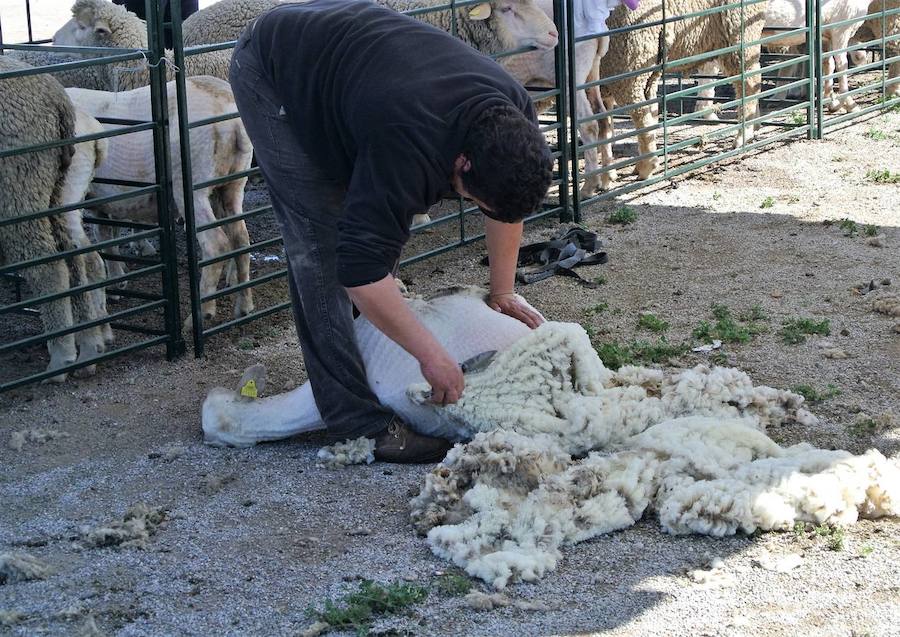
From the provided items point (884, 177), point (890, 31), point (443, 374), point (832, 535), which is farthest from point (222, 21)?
point (890, 31)

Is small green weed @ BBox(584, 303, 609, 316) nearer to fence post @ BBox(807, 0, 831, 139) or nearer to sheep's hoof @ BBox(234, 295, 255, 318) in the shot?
sheep's hoof @ BBox(234, 295, 255, 318)

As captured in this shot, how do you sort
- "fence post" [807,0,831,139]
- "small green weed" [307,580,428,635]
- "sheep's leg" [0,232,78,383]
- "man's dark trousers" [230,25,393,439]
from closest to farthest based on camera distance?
"small green weed" [307,580,428,635] < "man's dark trousers" [230,25,393,439] < "sheep's leg" [0,232,78,383] < "fence post" [807,0,831,139]

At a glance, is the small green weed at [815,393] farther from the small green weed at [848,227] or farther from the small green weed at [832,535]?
the small green weed at [848,227]

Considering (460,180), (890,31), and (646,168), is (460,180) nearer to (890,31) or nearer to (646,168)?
(646,168)

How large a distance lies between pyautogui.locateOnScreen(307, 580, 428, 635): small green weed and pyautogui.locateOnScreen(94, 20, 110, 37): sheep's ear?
18.3ft

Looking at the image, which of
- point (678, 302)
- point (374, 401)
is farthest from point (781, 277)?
point (374, 401)

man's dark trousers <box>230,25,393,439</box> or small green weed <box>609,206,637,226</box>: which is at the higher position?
man's dark trousers <box>230,25,393,439</box>

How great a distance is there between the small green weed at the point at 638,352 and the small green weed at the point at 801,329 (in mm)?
483

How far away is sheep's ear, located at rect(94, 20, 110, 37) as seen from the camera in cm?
777

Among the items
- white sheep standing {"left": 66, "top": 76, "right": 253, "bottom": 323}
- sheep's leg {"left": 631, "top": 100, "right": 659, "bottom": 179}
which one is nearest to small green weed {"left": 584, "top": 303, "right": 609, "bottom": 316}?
white sheep standing {"left": 66, "top": 76, "right": 253, "bottom": 323}

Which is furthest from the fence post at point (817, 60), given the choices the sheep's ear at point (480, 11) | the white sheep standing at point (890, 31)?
the sheep's ear at point (480, 11)

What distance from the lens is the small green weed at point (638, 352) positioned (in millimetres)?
5273

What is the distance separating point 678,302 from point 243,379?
2.52 metres

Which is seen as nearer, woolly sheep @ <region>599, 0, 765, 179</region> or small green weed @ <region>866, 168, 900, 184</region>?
small green weed @ <region>866, 168, 900, 184</region>
